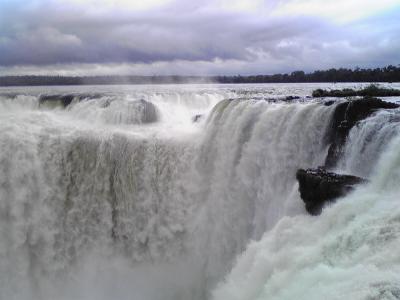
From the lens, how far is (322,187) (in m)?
7.24

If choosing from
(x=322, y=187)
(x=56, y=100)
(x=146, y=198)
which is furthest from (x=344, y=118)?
(x=56, y=100)

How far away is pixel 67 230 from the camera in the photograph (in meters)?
12.2

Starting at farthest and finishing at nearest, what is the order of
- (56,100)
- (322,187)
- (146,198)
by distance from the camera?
(56,100) → (146,198) → (322,187)

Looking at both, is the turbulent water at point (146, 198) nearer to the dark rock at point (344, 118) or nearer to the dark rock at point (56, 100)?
the dark rock at point (344, 118)

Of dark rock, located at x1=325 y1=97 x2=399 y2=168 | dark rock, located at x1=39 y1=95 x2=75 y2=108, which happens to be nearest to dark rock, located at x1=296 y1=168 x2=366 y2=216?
dark rock, located at x1=325 y1=97 x2=399 y2=168

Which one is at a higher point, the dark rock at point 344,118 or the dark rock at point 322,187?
the dark rock at point 344,118

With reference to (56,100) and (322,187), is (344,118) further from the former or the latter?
(56,100)

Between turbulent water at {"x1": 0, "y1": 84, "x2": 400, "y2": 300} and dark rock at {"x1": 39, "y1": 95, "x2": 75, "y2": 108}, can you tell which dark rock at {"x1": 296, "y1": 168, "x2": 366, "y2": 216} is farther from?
dark rock at {"x1": 39, "y1": 95, "x2": 75, "y2": 108}

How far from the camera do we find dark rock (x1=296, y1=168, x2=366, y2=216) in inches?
279

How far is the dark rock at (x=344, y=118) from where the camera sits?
8555 millimetres

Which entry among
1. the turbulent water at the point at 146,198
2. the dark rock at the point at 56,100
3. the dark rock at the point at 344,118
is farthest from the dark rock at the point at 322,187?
the dark rock at the point at 56,100

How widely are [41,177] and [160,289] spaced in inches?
184

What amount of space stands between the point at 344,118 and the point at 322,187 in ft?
7.43

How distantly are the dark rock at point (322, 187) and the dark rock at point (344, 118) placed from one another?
2.95 ft
